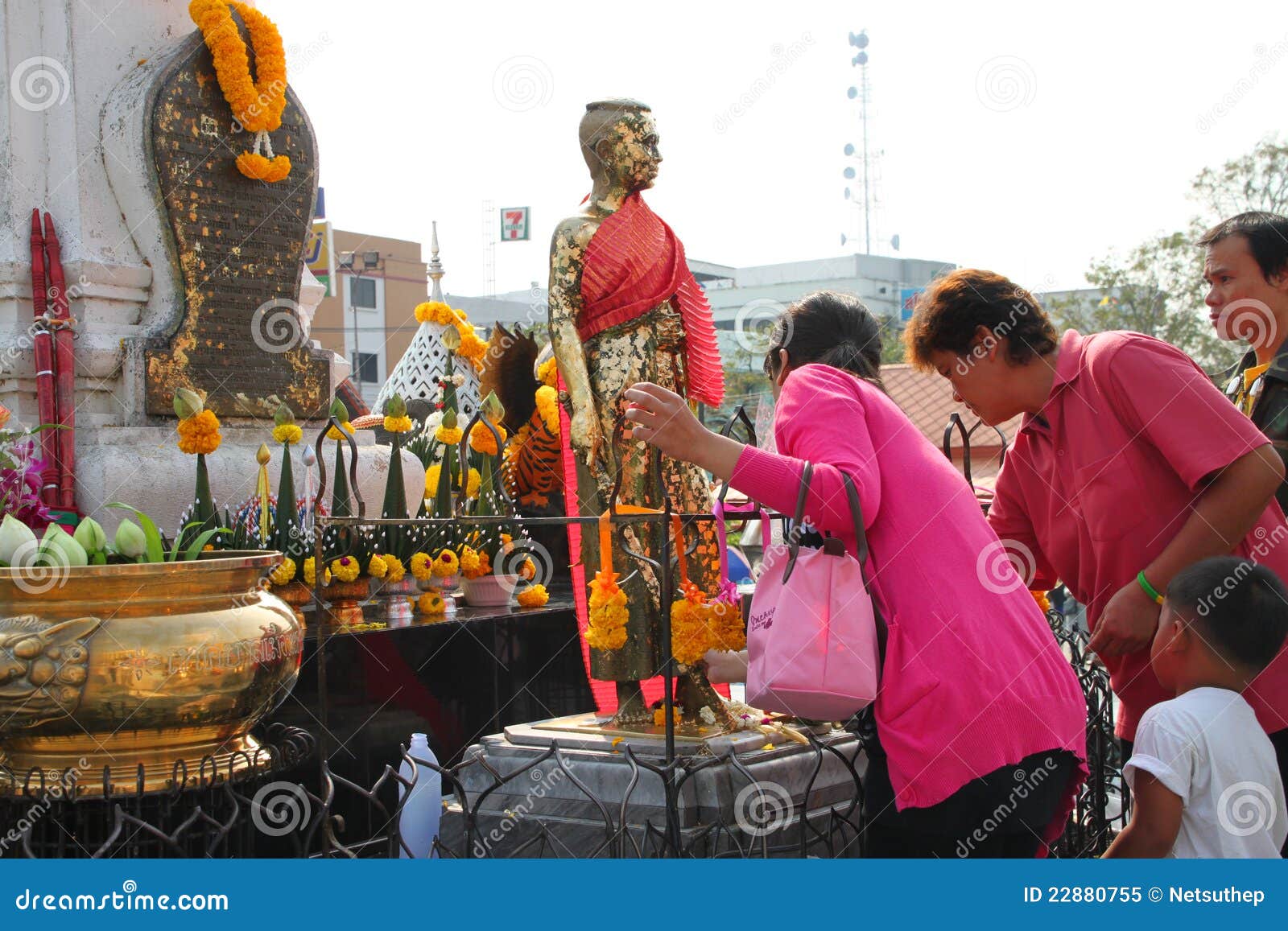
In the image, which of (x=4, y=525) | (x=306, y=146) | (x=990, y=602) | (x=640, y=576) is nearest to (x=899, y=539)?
(x=990, y=602)

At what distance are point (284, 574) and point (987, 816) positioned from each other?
3.18m

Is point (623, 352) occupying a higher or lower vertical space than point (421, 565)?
higher

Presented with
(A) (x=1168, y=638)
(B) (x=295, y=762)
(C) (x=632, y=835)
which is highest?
(A) (x=1168, y=638)

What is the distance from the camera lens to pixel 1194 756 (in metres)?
2.40

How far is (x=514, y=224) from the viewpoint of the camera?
1444 inches

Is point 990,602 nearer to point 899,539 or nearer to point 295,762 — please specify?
point 899,539

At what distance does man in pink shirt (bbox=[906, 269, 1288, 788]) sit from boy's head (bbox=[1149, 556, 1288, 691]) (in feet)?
0.13

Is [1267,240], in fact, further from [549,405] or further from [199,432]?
[549,405]

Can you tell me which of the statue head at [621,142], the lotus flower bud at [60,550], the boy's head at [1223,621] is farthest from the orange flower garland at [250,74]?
the boy's head at [1223,621]

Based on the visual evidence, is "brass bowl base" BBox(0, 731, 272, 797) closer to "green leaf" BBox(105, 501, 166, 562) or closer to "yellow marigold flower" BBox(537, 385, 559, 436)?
"green leaf" BBox(105, 501, 166, 562)

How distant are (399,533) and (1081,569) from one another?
321 cm

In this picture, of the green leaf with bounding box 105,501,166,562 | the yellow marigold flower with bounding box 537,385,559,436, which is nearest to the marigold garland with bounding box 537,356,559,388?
the yellow marigold flower with bounding box 537,385,559,436

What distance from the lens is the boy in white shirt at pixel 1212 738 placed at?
7.80 feet

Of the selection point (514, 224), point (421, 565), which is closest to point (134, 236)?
point (421, 565)
